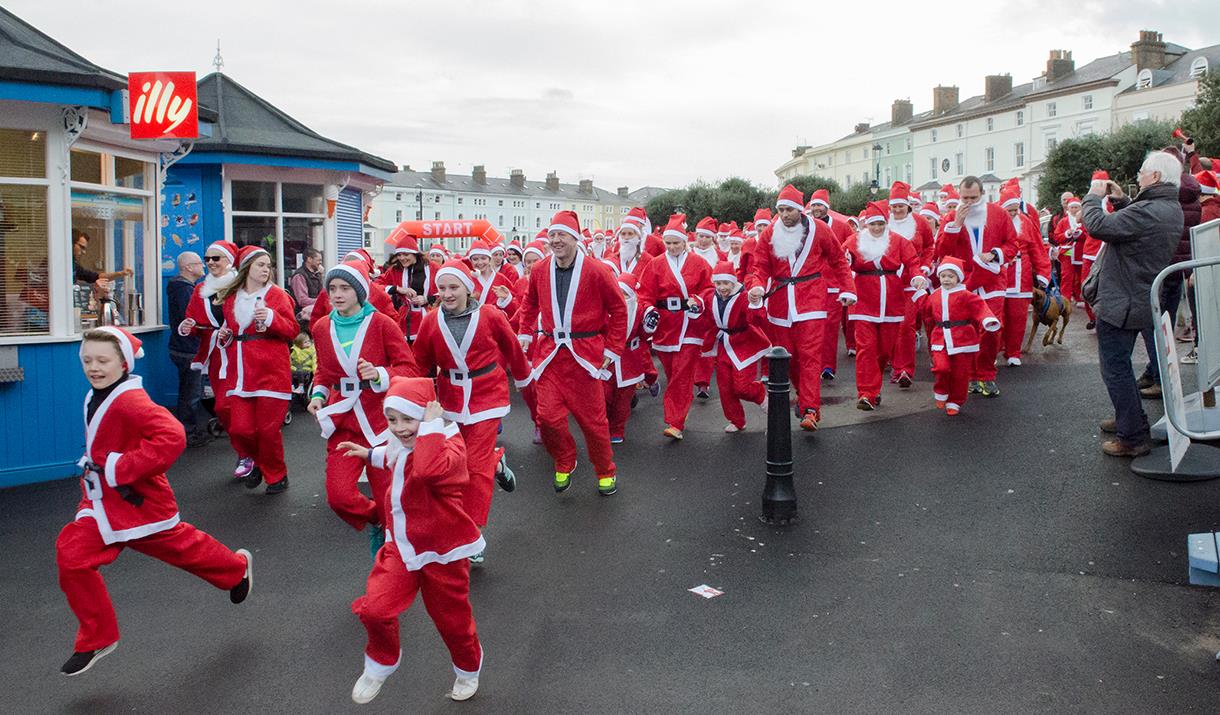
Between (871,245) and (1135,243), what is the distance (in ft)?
12.7

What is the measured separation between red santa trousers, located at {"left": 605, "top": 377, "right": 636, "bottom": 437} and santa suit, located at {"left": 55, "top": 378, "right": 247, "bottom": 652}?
5003 mm

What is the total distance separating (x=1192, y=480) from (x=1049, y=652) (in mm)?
3261

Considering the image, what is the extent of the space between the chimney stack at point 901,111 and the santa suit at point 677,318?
81.0m

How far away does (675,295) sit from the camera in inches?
380

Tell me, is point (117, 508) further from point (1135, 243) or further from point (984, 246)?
point (984, 246)

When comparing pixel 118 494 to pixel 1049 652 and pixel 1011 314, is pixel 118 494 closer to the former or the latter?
pixel 1049 652

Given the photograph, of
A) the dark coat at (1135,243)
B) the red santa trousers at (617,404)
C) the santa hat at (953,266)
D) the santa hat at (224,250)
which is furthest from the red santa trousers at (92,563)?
the santa hat at (953,266)

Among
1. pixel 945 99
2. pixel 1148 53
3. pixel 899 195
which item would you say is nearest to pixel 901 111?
pixel 945 99

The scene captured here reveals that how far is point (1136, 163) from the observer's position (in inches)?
1607

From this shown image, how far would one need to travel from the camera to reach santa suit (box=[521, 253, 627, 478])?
291 inches

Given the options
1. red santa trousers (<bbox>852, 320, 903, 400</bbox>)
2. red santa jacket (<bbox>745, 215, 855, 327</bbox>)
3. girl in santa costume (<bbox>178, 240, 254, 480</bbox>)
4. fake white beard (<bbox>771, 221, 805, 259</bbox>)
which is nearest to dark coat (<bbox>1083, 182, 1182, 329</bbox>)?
red santa jacket (<bbox>745, 215, 855, 327</bbox>)

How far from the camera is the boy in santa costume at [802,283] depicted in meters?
9.41

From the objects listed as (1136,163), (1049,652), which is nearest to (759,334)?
(1049,652)

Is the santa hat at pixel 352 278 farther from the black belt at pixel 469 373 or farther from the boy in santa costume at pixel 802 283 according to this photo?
the boy in santa costume at pixel 802 283
